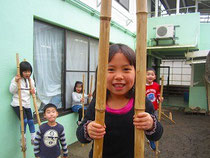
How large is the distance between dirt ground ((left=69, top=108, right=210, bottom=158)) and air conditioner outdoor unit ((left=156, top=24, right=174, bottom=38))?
3624mm

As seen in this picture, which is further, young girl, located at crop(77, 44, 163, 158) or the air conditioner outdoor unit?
the air conditioner outdoor unit

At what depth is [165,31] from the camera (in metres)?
7.68

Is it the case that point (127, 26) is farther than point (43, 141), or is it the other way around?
point (127, 26)

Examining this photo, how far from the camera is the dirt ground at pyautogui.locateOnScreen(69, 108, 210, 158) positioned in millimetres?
4152

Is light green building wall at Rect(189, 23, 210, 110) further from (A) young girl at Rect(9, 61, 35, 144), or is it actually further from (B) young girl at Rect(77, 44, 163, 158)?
(B) young girl at Rect(77, 44, 163, 158)

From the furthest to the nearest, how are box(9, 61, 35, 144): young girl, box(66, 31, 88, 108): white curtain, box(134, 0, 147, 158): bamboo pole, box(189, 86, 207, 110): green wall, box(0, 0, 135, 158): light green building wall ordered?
box(189, 86, 207, 110): green wall, box(66, 31, 88, 108): white curtain, box(9, 61, 35, 144): young girl, box(0, 0, 135, 158): light green building wall, box(134, 0, 147, 158): bamboo pole

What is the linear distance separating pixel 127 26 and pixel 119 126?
6.61 m

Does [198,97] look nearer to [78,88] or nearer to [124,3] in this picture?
[124,3]

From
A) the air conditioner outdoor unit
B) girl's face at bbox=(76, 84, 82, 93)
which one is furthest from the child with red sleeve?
the air conditioner outdoor unit

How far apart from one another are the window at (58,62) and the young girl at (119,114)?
2711 mm

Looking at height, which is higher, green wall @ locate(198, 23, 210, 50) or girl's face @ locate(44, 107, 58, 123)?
green wall @ locate(198, 23, 210, 50)

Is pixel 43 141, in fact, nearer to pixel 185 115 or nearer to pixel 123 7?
pixel 123 7

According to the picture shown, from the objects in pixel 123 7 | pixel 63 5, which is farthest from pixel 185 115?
pixel 63 5

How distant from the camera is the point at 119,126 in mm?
1203
